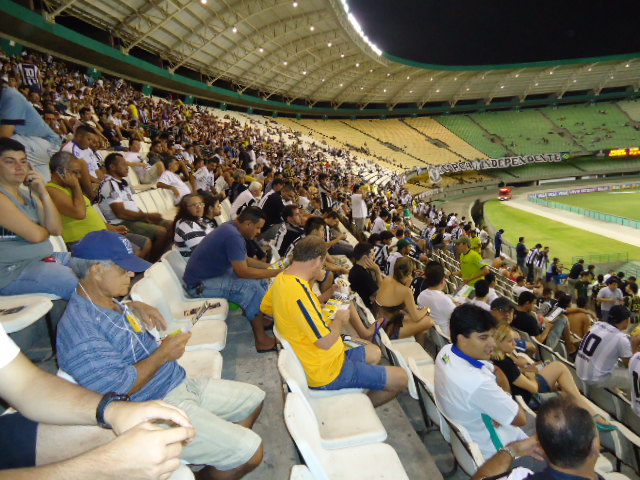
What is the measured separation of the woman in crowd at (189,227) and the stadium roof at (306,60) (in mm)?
16526

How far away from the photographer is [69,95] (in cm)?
1177

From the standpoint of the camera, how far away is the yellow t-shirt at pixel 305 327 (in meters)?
2.71

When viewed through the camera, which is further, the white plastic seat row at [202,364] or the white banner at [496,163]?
the white banner at [496,163]

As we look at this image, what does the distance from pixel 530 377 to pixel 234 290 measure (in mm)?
2918

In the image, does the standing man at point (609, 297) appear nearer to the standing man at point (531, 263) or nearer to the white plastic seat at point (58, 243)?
the standing man at point (531, 263)

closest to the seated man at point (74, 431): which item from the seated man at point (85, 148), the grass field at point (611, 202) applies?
the seated man at point (85, 148)

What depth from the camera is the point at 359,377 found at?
2.92 metres

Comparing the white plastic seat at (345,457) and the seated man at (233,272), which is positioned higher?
the seated man at (233,272)

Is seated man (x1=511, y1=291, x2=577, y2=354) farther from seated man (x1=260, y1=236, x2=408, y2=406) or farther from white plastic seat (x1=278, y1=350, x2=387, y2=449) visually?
white plastic seat (x1=278, y1=350, x2=387, y2=449)

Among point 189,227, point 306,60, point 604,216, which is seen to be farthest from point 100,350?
point 306,60

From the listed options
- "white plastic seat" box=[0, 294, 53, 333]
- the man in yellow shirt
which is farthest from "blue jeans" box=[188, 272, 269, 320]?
the man in yellow shirt

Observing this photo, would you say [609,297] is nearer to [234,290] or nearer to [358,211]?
[358,211]

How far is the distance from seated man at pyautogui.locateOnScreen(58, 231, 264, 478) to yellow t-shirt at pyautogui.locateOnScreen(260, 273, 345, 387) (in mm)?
672

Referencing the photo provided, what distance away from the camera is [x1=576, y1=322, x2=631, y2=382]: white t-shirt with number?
14.7ft
